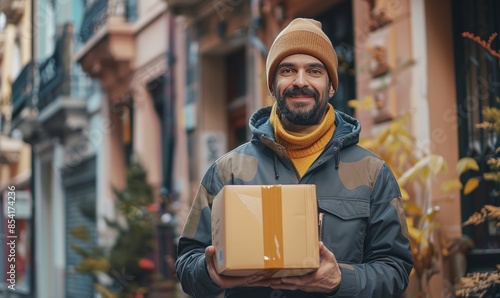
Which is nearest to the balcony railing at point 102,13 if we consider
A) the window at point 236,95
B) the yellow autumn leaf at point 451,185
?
the window at point 236,95

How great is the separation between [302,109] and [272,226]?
0.49 meters

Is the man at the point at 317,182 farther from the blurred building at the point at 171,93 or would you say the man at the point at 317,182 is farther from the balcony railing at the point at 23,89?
the balcony railing at the point at 23,89

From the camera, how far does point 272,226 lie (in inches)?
125

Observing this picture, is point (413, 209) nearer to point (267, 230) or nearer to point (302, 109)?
point (302, 109)

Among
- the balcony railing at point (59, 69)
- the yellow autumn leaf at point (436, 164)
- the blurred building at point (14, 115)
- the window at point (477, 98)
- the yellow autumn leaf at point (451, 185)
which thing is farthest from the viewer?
the blurred building at point (14, 115)

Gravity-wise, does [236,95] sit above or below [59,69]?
below

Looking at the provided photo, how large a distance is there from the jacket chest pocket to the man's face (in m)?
0.31

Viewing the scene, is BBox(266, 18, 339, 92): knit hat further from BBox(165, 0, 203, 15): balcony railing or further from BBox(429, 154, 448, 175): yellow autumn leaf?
BBox(165, 0, 203, 15): balcony railing

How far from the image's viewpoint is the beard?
347cm

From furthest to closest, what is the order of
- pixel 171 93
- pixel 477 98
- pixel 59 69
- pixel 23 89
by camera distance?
pixel 23 89, pixel 59 69, pixel 171 93, pixel 477 98

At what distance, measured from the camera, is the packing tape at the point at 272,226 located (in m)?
3.09

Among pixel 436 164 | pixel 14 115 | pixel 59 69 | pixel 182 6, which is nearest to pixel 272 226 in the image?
pixel 436 164

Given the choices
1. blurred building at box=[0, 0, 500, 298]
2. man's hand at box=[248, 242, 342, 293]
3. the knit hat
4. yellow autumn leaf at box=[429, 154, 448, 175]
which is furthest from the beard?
blurred building at box=[0, 0, 500, 298]

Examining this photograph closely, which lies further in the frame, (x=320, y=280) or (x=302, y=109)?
(x=302, y=109)
